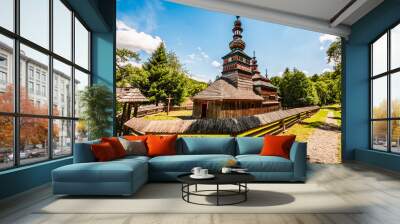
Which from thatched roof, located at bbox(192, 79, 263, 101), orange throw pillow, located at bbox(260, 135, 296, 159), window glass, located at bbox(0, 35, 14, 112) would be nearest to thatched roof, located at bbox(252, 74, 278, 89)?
thatched roof, located at bbox(192, 79, 263, 101)

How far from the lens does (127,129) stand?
32.2 ft

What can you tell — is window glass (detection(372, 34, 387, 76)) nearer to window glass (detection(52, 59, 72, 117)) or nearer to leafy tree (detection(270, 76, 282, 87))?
leafy tree (detection(270, 76, 282, 87))

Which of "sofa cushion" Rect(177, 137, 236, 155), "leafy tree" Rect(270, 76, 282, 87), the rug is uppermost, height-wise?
"leafy tree" Rect(270, 76, 282, 87)

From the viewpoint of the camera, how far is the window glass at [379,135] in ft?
27.0

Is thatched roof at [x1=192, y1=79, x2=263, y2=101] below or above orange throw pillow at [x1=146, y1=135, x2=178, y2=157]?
above

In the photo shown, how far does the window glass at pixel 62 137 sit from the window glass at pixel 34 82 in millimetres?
548

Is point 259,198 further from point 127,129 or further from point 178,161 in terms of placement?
point 127,129

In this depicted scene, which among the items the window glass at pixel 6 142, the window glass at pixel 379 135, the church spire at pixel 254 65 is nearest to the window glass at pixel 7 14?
the window glass at pixel 6 142

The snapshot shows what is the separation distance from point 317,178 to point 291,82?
14.2 feet

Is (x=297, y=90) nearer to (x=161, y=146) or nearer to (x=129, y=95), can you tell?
(x=129, y=95)

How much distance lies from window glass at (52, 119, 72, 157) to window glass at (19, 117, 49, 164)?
31cm

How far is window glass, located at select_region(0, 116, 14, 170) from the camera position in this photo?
4.72 metres

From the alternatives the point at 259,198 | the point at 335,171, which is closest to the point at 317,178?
the point at 335,171

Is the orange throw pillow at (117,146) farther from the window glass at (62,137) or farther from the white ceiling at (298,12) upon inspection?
the white ceiling at (298,12)
